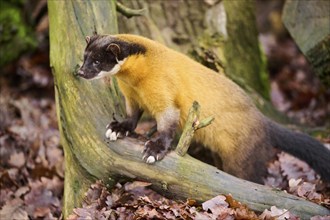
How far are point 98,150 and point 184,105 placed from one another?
0.98 meters

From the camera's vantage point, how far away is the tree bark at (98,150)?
4969 millimetres

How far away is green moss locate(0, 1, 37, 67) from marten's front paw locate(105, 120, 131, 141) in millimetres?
4561

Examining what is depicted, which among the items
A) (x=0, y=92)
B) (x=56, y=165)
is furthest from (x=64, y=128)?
(x=0, y=92)

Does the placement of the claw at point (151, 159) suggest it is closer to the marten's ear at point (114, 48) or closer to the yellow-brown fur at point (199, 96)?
the yellow-brown fur at point (199, 96)

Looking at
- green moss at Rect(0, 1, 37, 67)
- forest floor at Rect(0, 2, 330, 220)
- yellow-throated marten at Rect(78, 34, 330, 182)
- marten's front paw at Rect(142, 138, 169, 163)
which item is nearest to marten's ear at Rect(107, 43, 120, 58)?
yellow-throated marten at Rect(78, 34, 330, 182)

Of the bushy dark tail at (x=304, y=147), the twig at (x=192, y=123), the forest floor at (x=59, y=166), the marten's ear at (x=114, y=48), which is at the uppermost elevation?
the marten's ear at (x=114, y=48)

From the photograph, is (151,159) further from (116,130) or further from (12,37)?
(12,37)

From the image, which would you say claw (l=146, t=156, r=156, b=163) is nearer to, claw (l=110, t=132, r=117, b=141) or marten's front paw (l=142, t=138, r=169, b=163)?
marten's front paw (l=142, t=138, r=169, b=163)

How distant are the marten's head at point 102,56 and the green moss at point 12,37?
4480 millimetres

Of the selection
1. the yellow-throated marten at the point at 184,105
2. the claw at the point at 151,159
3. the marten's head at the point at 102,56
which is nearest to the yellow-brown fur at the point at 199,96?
the yellow-throated marten at the point at 184,105

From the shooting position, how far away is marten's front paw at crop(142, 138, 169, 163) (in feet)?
16.6

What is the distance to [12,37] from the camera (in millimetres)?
9492

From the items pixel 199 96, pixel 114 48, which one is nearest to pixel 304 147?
pixel 199 96

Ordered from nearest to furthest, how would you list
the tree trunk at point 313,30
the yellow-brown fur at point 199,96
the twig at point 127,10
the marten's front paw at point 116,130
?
1. the marten's front paw at point 116,130
2. the yellow-brown fur at point 199,96
3. the twig at point 127,10
4. the tree trunk at point 313,30
